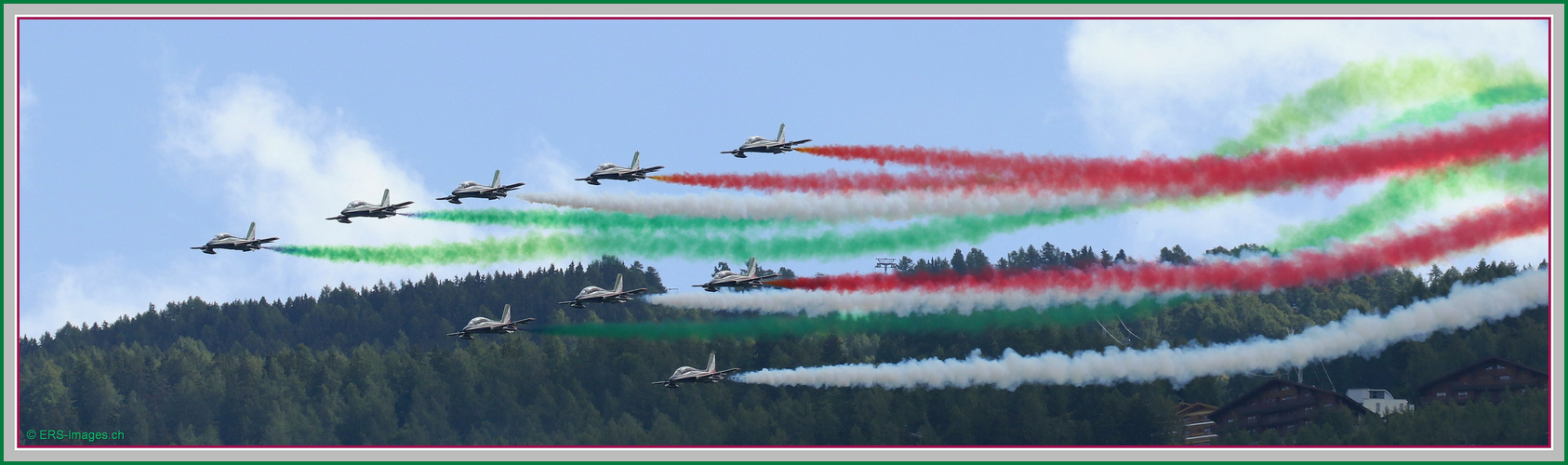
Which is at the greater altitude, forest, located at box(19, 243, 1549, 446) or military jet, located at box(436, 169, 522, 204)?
military jet, located at box(436, 169, 522, 204)

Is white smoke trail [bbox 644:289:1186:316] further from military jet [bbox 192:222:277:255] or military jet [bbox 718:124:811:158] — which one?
military jet [bbox 192:222:277:255]

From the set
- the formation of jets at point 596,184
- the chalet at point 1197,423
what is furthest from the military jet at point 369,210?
the chalet at point 1197,423

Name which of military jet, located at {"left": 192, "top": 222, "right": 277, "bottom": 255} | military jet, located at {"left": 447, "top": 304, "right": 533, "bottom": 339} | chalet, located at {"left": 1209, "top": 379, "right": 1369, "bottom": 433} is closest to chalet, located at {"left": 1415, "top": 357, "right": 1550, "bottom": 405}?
chalet, located at {"left": 1209, "top": 379, "right": 1369, "bottom": 433}

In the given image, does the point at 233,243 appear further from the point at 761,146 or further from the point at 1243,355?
the point at 1243,355

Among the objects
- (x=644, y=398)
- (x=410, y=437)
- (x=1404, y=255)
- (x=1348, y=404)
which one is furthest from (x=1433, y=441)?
(x=410, y=437)

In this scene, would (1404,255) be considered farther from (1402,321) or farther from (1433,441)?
(1433,441)

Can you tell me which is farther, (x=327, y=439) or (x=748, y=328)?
(x=327, y=439)
